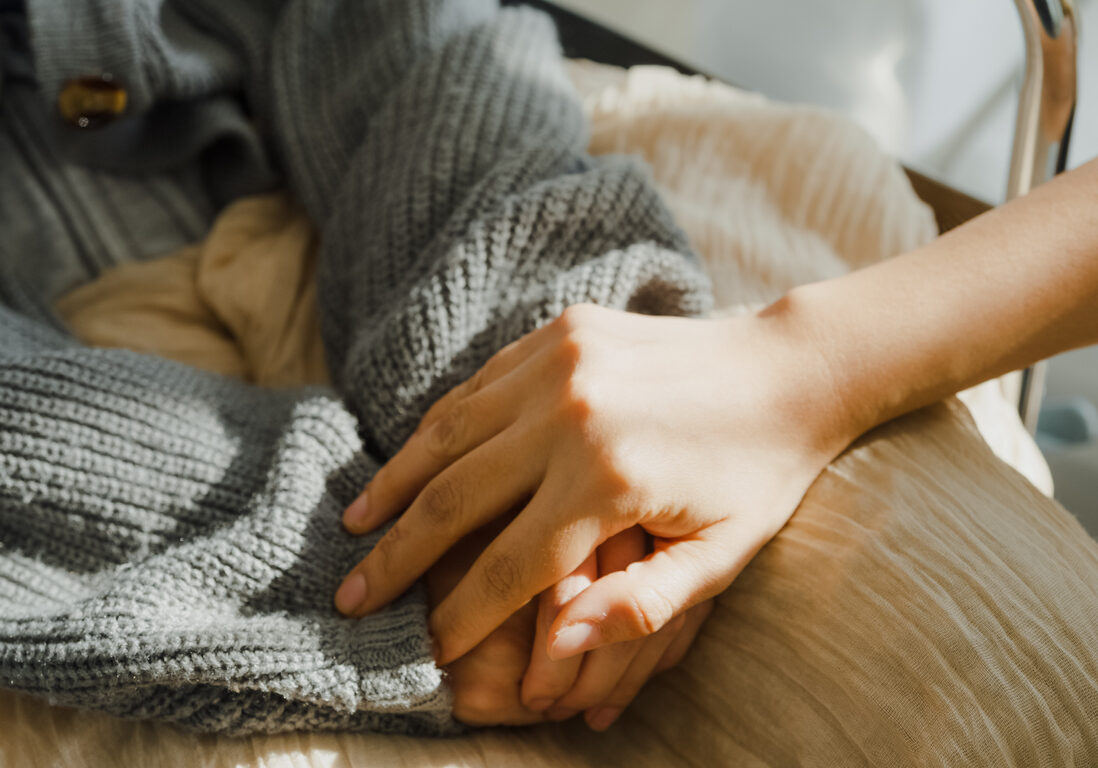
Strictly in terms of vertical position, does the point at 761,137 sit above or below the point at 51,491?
above

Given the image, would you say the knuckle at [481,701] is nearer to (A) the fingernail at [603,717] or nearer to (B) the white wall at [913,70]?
(A) the fingernail at [603,717]

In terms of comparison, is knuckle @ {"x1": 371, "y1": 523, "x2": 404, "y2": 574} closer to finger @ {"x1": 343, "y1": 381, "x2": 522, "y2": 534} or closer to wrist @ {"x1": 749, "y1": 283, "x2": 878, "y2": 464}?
finger @ {"x1": 343, "y1": 381, "x2": 522, "y2": 534}

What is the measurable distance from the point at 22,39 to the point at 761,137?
24.3 inches

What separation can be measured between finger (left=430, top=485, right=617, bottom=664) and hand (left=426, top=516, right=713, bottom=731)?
0.06 feet

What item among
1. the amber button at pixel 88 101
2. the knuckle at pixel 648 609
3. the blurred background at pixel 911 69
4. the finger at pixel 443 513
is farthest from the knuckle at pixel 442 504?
the blurred background at pixel 911 69

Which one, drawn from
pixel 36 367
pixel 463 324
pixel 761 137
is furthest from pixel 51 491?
pixel 761 137

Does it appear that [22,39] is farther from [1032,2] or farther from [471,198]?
[1032,2]

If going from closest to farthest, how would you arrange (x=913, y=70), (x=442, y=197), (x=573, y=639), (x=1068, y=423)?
(x=573, y=639) < (x=442, y=197) < (x=1068, y=423) < (x=913, y=70)

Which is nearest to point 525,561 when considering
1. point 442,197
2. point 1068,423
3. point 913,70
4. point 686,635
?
point 686,635

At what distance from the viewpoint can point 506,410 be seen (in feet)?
1.44

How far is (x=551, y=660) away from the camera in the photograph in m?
0.41

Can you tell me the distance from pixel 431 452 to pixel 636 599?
136mm

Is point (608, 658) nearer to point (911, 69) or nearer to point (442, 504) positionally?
point (442, 504)

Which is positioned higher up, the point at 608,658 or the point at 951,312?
the point at 951,312
